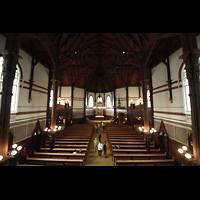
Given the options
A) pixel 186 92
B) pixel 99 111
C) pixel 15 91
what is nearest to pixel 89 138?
pixel 15 91

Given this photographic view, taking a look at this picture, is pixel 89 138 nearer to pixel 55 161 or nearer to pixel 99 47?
pixel 55 161

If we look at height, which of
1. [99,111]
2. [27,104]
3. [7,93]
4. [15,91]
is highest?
[15,91]

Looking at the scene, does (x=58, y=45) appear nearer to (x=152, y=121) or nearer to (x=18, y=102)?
Answer: (x=18, y=102)

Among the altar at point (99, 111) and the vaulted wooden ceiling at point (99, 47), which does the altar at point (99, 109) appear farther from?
the vaulted wooden ceiling at point (99, 47)

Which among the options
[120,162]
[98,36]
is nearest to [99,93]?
[98,36]

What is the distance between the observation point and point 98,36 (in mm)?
15273

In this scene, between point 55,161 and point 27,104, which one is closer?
point 55,161

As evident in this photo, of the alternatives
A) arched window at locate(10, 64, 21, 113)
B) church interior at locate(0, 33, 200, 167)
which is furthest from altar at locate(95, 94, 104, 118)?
arched window at locate(10, 64, 21, 113)

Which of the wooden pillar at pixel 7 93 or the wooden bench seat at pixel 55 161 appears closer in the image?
the wooden pillar at pixel 7 93

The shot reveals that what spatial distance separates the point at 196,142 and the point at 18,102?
492 inches

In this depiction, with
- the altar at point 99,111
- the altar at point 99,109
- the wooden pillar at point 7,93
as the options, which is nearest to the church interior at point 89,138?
the wooden pillar at point 7,93

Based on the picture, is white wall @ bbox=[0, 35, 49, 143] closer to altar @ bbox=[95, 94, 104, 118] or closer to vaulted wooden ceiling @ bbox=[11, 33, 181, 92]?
vaulted wooden ceiling @ bbox=[11, 33, 181, 92]

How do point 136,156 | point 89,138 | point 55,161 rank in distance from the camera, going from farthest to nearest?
point 89,138 < point 136,156 < point 55,161
